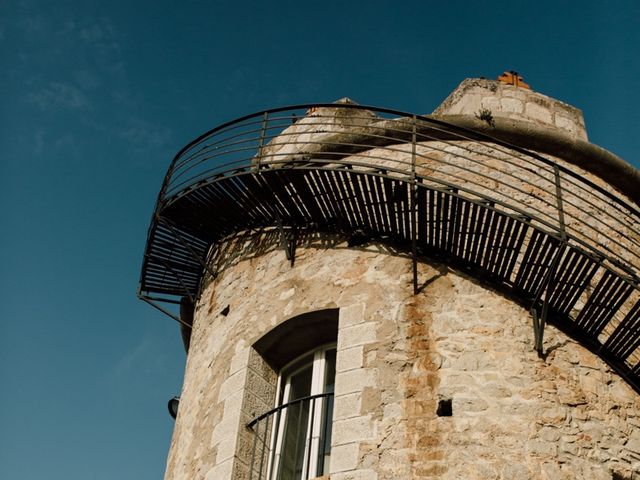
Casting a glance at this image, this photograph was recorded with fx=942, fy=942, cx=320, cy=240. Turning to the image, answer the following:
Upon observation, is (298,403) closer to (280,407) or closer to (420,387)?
(280,407)

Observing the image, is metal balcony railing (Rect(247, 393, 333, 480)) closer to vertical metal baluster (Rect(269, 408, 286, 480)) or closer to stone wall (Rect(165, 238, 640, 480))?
vertical metal baluster (Rect(269, 408, 286, 480))

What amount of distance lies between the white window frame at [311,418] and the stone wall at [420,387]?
165mm

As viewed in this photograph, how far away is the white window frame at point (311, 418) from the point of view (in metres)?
7.86

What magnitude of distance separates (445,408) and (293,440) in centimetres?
162

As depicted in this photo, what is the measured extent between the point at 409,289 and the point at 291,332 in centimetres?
124

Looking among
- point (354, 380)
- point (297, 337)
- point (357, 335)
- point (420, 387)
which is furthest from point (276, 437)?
point (420, 387)

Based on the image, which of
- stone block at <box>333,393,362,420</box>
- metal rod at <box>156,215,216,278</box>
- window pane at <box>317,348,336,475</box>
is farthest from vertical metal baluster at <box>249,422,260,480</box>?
metal rod at <box>156,215,216,278</box>

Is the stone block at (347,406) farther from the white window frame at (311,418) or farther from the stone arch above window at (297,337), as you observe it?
the stone arch above window at (297,337)

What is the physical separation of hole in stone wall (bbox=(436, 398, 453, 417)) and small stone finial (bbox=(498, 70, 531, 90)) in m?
5.28

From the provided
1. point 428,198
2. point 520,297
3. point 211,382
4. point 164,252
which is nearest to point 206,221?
point 164,252

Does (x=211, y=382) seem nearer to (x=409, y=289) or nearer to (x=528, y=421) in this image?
(x=409, y=289)

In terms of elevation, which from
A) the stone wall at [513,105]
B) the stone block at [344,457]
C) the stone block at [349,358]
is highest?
the stone wall at [513,105]

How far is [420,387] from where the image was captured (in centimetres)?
742

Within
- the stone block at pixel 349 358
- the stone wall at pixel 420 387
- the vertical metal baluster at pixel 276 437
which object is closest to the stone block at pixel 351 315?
the stone wall at pixel 420 387
